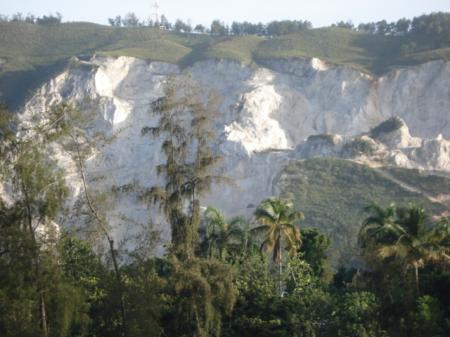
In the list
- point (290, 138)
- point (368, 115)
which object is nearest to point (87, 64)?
point (290, 138)

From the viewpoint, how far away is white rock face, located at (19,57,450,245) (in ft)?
273

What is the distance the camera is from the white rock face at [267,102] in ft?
273

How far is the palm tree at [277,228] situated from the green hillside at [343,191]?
28.4 m

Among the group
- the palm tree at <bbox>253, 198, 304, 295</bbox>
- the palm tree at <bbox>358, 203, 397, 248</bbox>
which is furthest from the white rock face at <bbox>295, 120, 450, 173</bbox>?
the palm tree at <bbox>253, 198, 304, 295</bbox>

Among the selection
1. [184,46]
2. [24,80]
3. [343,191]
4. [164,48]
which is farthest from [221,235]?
[184,46]

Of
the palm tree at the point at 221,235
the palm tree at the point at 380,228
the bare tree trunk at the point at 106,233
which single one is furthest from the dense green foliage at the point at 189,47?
the bare tree trunk at the point at 106,233

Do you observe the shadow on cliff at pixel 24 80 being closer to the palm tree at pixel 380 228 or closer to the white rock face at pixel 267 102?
the white rock face at pixel 267 102

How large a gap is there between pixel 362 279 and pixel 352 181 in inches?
1654

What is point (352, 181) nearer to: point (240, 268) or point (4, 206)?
point (240, 268)

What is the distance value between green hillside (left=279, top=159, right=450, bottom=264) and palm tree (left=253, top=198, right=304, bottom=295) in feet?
93.0

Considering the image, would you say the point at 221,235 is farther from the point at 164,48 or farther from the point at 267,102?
the point at 164,48

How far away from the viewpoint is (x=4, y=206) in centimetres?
1767

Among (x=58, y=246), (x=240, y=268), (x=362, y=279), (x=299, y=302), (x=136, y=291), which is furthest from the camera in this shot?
(x=362, y=279)

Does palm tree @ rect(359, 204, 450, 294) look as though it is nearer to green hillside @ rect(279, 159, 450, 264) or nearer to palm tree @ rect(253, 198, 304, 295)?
palm tree @ rect(253, 198, 304, 295)
